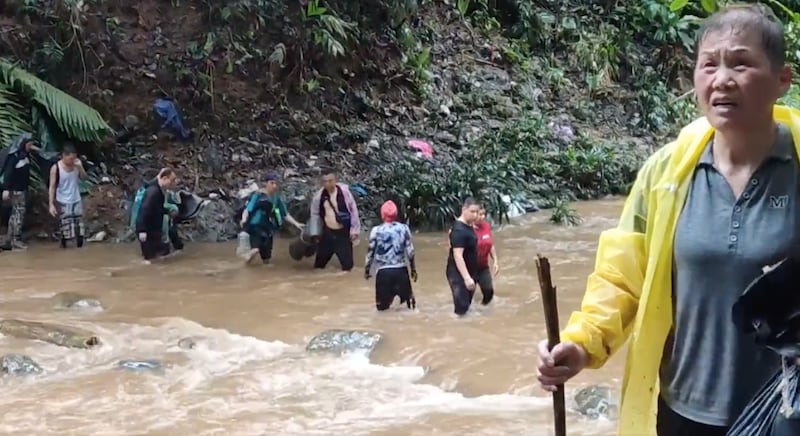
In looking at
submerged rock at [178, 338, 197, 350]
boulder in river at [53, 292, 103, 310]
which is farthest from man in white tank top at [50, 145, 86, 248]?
submerged rock at [178, 338, 197, 350]

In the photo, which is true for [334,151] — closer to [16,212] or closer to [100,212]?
A: [100,212]

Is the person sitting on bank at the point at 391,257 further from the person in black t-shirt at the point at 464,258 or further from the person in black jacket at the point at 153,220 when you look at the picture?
the person in black jacket at the point at 153,220

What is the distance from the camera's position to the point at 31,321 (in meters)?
8.77

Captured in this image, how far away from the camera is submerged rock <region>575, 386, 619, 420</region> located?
6.18 m

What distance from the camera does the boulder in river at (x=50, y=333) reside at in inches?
317

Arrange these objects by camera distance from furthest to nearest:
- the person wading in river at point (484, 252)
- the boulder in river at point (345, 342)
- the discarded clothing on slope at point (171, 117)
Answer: the discarded clothing on slope at point (171, 117)
the person wading in river at point (484, 252)
the boulder in river at point (345, 342)

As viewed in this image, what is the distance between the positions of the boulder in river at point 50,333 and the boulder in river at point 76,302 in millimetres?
951

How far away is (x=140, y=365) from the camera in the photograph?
756 cm

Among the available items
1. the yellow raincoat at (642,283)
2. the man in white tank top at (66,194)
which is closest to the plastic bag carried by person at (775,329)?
the yellow raincoat at (642,283)

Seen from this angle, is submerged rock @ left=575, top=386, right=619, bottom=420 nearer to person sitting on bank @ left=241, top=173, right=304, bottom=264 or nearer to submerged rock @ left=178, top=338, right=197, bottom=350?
submerged rock @ left=178, top=338, right=197, bottom=350

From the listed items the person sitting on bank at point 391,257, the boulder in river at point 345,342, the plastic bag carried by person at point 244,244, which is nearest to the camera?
the boulder in river at point 345,342

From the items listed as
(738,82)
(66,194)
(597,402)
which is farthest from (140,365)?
(738,82)

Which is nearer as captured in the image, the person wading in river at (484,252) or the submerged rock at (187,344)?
the submerged rock at (187,344)

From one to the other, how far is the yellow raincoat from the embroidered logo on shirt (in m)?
0.18
